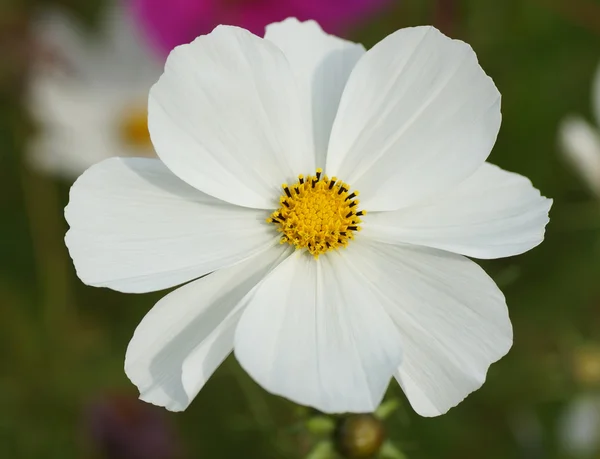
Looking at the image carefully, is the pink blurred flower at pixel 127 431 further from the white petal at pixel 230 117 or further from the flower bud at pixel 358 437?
the white petal at pixel 230 117

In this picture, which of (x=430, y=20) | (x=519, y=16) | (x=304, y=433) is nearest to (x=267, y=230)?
(x=304, y=433)

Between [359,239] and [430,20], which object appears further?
[430,20]

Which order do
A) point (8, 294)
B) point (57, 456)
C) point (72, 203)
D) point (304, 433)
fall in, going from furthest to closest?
1. point (8, 294)
2. point (57, 456)
3. point (304, 433)
4. point (72, 203)

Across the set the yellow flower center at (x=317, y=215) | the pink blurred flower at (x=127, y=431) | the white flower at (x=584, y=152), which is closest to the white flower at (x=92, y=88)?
the pink blurred flower at (x=127, y=431)

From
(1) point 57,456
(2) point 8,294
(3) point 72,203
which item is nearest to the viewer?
(3) point 72,203

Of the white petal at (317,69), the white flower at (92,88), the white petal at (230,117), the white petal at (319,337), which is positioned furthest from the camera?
the white flower at (92,88)

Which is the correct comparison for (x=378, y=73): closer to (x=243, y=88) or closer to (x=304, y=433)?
(x=243, y=88)

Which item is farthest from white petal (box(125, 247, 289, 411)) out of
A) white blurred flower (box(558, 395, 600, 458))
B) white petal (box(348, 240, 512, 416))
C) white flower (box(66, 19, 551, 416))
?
white blurred flower (box(558, 395, 600, 458))
